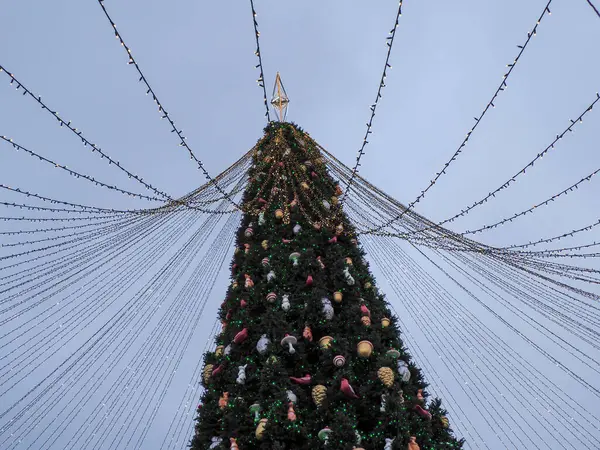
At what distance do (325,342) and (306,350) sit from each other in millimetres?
265

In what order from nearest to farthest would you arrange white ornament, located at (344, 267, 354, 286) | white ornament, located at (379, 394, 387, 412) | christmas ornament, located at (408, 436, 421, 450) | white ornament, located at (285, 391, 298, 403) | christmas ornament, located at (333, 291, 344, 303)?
christmas ornament, located at (408, 436, 421, 450) < white ornament, located at (379, 394, 387, 412) < white ornament, located at (285, 391, 298, 403) < christmas ornament, located at (333, 291, 344, 303) < white ornament, located at (344, 267, 354, 286)

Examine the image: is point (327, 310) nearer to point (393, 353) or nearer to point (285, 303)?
point (285, 303)

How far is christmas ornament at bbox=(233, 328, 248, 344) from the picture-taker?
160 inches

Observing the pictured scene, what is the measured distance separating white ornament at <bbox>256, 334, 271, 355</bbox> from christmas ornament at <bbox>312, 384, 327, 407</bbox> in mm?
564

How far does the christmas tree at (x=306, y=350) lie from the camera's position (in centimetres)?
329

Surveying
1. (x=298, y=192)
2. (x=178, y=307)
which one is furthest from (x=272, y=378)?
(x=178, y=307)

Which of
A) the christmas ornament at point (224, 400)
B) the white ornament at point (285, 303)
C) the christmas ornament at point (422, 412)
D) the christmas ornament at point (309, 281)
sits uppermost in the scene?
the christmas ornament at point (309, 281)

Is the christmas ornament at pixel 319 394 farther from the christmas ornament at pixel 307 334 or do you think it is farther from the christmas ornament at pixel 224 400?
the christmas ornament at pixel 224 400

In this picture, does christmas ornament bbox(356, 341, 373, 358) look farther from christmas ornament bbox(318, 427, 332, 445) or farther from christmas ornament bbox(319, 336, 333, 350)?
christmas ornament bbox(318, 427, 332, 445)

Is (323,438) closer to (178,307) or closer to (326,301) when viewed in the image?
Result: (326,301)

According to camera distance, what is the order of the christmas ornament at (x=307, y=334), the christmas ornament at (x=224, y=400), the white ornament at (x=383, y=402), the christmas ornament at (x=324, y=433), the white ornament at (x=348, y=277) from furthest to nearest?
the white ornament at (x=348, y=277)
the christmas ornament at (x=307, y=334)
the christmas ornament at (x=224, y=400)
the white ornament at (x=383, y=402)
the christmas ornament at (x=324, y=433)

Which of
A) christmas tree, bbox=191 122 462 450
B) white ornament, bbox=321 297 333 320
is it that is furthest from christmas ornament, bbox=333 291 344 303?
white ornament, bbox=321 297 333 320

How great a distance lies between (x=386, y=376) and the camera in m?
3.45

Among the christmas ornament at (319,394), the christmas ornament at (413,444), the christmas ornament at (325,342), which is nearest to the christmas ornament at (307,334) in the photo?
the christmas ornament at (325,342)
